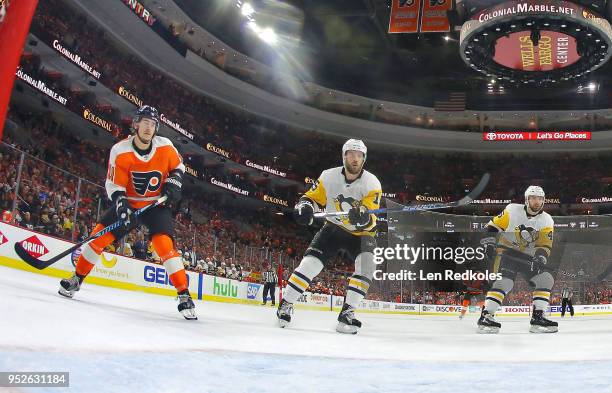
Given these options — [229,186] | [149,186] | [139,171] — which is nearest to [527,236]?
[149,186]

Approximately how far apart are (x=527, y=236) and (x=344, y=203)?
8.52ft

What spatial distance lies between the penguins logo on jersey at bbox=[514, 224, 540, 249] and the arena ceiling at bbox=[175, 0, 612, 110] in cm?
1312

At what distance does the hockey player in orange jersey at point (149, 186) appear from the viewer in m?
4.60

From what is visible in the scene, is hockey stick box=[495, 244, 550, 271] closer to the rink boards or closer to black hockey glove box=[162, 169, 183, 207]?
black hockey glove box=[162, 169, 183, 207]

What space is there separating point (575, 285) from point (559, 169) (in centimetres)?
1527

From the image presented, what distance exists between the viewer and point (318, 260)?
5.31 meters

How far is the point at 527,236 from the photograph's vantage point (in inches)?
258

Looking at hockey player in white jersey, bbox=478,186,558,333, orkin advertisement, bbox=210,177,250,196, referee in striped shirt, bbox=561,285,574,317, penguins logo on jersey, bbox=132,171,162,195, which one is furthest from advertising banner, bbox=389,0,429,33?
orkin advertisement, bbox=210,177,250,196

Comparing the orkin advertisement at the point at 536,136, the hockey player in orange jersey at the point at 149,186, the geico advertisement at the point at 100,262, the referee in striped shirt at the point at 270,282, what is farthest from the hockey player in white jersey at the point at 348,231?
the orkin advertisement at the point at 536,136

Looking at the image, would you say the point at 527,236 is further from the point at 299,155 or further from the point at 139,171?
the point at 299,155

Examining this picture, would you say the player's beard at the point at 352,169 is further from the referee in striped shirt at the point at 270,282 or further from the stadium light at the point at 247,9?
the stadium light at the point at 247,9

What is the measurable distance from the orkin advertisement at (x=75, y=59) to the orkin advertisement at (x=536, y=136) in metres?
23.2

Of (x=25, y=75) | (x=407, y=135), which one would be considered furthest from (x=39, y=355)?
(x=407, y=135)

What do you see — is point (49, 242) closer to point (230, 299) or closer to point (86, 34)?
point (230, 299)
